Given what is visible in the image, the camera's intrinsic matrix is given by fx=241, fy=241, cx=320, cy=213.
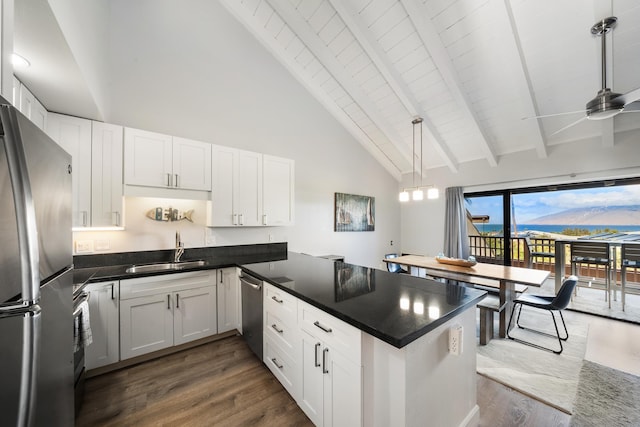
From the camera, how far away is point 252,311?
2.36 metres

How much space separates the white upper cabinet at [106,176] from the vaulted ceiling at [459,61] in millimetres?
714

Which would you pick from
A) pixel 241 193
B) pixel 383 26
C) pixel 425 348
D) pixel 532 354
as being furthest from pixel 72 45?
pixel 532 354

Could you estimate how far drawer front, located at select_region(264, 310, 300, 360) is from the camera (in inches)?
67.9

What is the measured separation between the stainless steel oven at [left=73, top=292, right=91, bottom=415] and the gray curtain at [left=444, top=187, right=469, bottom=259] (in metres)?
5.29

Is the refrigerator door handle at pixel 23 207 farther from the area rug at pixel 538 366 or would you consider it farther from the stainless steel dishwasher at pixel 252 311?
the area rug at pixel 538 366

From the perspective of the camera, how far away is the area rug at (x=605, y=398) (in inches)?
66.5

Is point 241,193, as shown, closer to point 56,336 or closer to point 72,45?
point 72,45

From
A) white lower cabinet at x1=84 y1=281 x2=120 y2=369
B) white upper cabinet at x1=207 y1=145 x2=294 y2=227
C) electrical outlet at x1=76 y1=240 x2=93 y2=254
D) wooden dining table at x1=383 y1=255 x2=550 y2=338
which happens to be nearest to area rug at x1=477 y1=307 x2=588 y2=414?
wooden dining table at x1=383 y1=255 x2=550 y2=338

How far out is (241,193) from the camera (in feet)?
10.3

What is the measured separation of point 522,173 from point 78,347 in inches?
232

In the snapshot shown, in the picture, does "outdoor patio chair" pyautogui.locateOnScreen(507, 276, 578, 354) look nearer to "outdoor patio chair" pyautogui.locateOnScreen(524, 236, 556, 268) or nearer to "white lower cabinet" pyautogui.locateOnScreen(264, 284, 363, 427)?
"outdoor patio chair" pyautogui.locateOnScreen(524, 236, 556, 268)

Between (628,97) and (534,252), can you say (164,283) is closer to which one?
(628,97)

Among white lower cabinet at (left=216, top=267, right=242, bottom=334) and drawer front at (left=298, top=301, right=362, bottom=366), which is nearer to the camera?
drawer front at (left=298, top=301, right=362, bottom=366)

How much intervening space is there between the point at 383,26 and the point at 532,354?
406 cm
